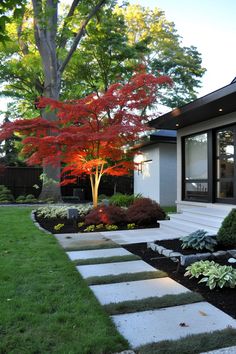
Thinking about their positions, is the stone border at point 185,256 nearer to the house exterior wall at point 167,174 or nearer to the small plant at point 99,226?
the small plant at point 99,226

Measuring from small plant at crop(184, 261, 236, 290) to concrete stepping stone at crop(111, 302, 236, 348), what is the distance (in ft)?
1.58

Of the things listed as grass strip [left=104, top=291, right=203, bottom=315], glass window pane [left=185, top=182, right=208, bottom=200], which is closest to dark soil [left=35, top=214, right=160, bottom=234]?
glass window pane [left=185, top=182, right=208, bottom=200]

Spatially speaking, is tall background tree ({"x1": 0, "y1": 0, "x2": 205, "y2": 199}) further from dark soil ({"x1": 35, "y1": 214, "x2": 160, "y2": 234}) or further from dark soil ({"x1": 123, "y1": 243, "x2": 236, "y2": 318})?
dark soil ({"x1": 123, "y1": 243, "x2": 236, "y2": 318})

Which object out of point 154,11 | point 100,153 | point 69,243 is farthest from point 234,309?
point 154,11

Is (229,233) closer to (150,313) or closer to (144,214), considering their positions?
(150,313)

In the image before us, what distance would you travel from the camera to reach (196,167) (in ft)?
32.3

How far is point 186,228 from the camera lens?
738 cm

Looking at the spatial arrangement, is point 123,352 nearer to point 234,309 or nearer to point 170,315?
point 170,315

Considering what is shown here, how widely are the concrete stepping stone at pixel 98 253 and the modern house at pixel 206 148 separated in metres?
3.82

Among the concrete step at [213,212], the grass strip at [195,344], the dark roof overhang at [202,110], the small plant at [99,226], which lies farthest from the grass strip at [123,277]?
the dark roof overhang at [202,110]

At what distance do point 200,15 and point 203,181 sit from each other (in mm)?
6677

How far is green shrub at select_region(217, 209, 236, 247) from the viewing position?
17.2 feet

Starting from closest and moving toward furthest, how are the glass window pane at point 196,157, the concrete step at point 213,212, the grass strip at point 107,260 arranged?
the grass strip at point 107,260, the concrete step at point 213,212, the glass window pane at point 196,157

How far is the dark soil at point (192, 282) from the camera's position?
3.27 m
